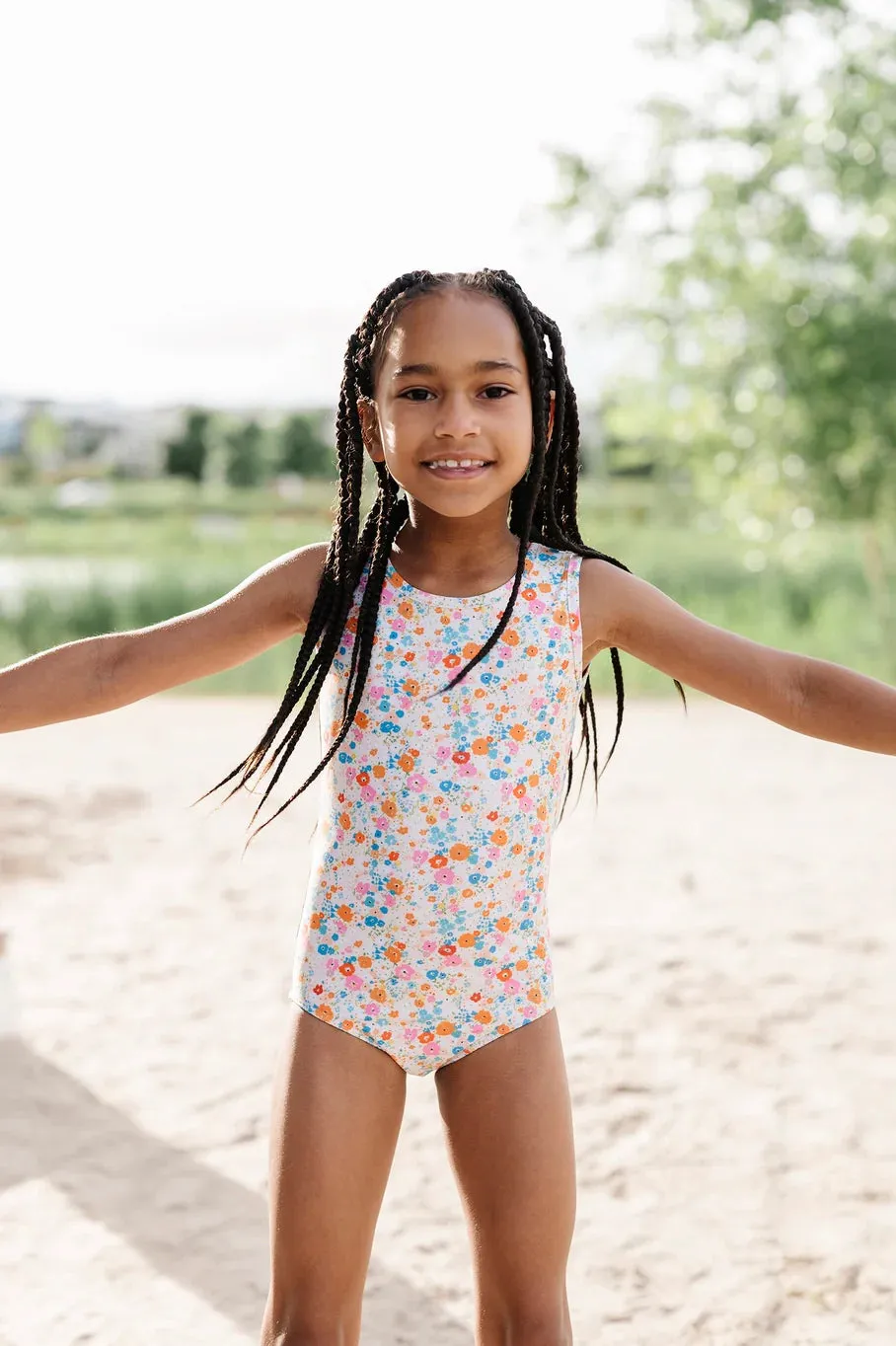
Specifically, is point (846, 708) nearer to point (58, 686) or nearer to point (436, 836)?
point (436, 836)

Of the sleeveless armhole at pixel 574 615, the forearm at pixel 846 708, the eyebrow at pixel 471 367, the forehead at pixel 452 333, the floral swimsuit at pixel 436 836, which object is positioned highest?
the forehead at pixel 452 333

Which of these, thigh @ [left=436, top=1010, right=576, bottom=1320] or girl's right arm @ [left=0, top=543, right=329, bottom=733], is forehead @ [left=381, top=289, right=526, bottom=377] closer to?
girl's right arm @ [left=0, top=543, right=329, bottom=733]

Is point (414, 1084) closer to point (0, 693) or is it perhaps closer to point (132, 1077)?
point (132, 1077)

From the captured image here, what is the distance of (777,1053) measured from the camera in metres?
4.55

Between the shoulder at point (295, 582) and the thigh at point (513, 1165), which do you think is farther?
the shoulder at point (295, 582)

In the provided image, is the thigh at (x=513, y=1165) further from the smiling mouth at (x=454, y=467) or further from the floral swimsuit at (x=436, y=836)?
the smiling mouth at (x=454, y=467)

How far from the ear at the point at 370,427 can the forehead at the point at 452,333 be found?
5.0 inches

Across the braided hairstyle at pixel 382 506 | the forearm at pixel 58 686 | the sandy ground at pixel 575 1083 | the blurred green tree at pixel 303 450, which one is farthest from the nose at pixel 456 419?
the blurred green tree at pixel 303 450

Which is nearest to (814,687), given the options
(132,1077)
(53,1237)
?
(53,1237)

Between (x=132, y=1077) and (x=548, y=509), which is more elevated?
(x=548, y=509)

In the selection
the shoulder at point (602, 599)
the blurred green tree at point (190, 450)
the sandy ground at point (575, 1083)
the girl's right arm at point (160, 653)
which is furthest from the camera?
the blurred green tree at point (190, 450)

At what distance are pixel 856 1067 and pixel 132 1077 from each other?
217 cm

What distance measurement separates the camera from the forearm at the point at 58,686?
204cm

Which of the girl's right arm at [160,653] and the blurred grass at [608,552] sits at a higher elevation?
the girl's right arm at [160,653]
